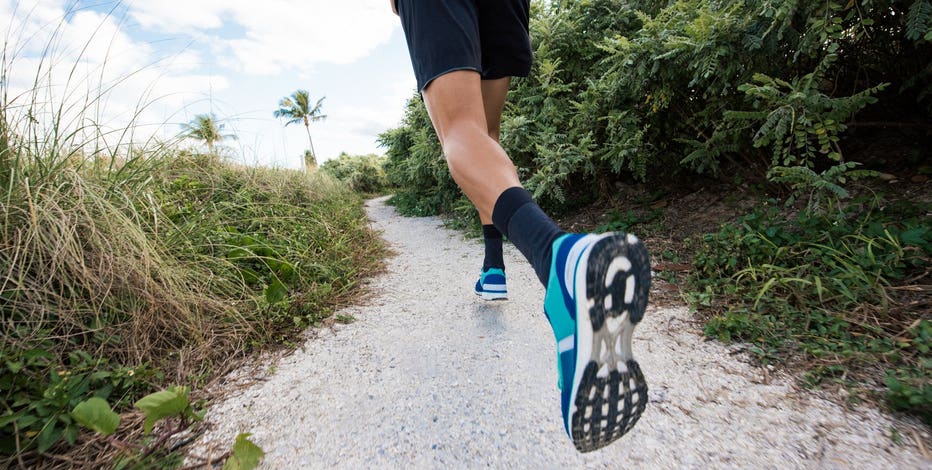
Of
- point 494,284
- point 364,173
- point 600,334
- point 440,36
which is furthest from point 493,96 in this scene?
point 364,173

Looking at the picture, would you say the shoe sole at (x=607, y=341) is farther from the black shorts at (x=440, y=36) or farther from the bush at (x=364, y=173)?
the bush at (x=364, y=173)

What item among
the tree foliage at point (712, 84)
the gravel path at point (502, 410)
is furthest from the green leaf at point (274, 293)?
the tree foliage at point (712, 84)

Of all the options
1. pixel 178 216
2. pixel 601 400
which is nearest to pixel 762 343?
pixel 601 400

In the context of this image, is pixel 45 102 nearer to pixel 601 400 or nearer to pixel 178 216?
pixel 178 216

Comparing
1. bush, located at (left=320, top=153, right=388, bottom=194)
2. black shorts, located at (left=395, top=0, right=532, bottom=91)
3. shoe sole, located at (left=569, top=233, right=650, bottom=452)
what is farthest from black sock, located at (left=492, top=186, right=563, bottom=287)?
bush, located at (left=320, top=153, right=388, bottom=194)

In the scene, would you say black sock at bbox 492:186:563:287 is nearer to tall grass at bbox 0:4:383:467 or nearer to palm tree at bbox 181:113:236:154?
tall grass at bbox 0:4:383:467

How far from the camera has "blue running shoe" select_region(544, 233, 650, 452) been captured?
2.28 feet

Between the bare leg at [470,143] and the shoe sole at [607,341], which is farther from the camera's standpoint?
the bare leg at [470,143]

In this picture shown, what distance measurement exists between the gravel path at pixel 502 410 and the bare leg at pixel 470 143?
1.73 feet

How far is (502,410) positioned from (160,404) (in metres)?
0.77

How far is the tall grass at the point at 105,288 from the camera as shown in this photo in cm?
89

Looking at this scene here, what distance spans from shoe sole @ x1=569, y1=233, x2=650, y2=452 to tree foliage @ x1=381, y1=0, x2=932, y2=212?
3.96 feet

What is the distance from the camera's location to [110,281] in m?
1.15

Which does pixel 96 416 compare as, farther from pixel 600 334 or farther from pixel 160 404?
pixel 600 334
